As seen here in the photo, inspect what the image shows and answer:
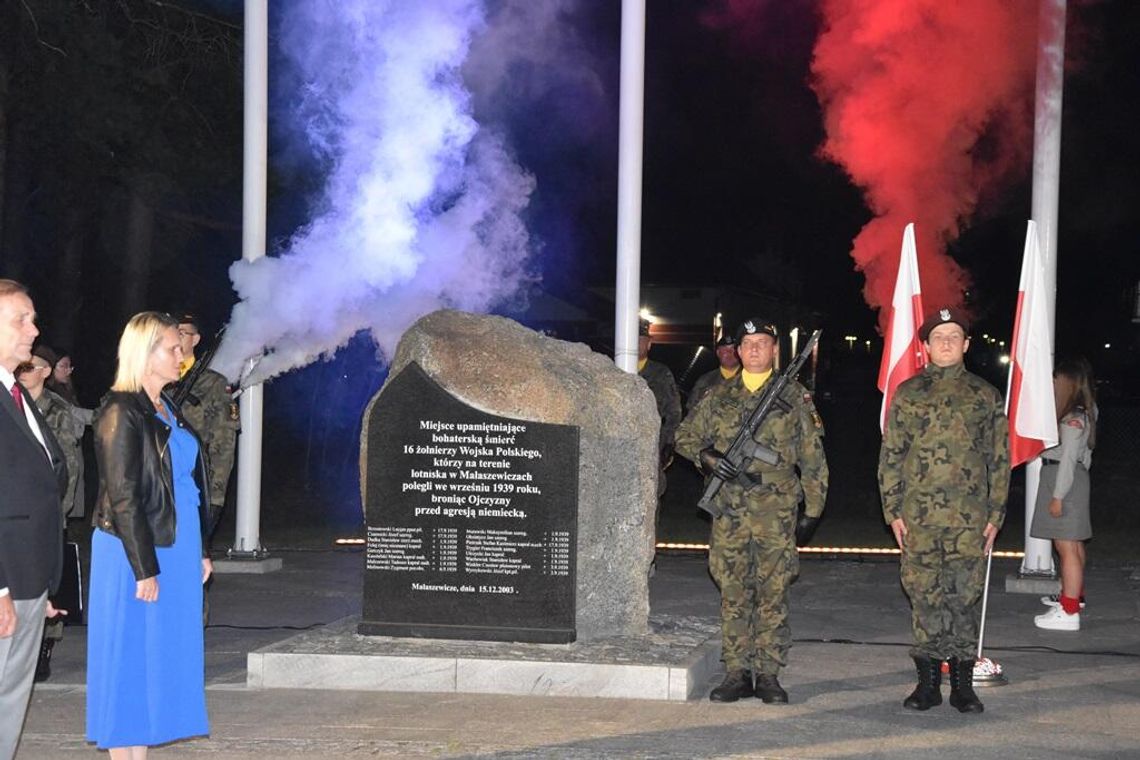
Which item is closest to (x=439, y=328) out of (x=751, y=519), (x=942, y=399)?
(x=751, y=519)

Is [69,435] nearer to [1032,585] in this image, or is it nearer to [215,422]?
[215,422]

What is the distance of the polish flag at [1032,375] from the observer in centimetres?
852

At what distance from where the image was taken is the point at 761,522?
25.6 ft

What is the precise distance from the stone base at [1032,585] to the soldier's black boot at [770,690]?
14.5 feet

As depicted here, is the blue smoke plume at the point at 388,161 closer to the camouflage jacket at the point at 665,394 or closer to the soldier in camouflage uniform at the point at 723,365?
the camouflage jacket at the point at 665,394

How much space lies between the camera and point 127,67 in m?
19.1

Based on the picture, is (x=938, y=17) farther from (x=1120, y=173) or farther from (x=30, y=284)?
(x=30, y=284)

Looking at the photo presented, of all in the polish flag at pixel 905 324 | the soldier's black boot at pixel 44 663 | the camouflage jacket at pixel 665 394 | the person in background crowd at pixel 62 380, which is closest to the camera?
the soldier's black boot at pixel 44 663

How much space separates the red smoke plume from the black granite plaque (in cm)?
623

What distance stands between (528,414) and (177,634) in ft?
10.2

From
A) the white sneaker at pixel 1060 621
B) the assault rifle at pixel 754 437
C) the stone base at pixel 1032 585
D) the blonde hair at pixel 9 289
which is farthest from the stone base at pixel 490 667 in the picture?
the stone base at pixel 1032 585

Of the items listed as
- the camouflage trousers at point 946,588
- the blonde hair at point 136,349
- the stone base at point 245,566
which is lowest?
the stone base at point 245,566

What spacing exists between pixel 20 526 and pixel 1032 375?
586 centimetres

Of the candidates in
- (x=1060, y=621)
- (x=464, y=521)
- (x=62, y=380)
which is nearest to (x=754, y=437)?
(x=464, y=521)
